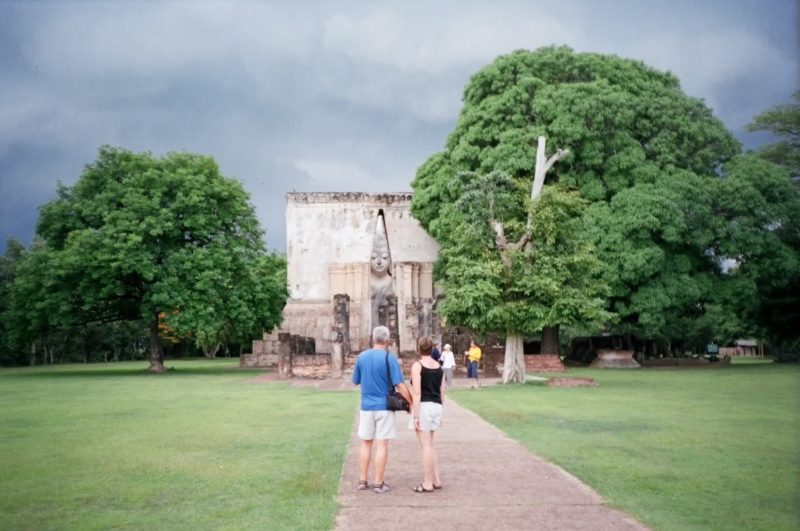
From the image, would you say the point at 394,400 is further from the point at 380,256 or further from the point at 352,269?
the point at 352,269

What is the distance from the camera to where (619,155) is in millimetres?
30391

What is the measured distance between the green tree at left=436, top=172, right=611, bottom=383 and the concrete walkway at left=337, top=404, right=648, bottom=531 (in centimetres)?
1152

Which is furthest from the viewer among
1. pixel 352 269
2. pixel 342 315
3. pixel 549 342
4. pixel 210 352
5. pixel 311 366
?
pixel 210 352

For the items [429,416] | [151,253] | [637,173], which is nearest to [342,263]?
[151,253]

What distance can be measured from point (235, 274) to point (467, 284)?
1404cm

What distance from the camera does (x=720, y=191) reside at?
2919 cm

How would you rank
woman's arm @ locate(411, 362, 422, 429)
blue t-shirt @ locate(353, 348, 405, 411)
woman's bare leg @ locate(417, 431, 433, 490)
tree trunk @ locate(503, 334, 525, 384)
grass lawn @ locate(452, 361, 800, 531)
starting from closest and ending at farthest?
grass lawn @ locate(452, 361, 800, 531) → woman's bare leg @ locate(417, 431, 433, 490) → blue t-shirt @ locate(353, 348, 405, 411) → woman's arm @ locate(411, 362, 422, 429) → tree trunk @ locate(503, 334, 525, 384)

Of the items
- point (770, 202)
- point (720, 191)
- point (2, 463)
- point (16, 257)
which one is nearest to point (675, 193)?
point (720, 191)

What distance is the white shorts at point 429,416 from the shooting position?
288 inches

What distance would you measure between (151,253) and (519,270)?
52.9 feet

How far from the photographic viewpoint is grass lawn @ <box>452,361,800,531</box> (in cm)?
674

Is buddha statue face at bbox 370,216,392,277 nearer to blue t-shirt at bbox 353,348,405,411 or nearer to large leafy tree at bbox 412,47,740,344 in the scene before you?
large leafy tree at bbox 412,47,740,344

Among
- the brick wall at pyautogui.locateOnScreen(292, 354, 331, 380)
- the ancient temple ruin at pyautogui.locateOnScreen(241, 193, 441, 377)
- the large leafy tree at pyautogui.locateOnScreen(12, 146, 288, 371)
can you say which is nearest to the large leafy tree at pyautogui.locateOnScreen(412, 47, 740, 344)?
the brick wall at pyautogui.locateOnScreen(292, 354, 331, 380)

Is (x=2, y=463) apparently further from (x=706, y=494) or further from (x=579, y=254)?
(x=579, y=254)
